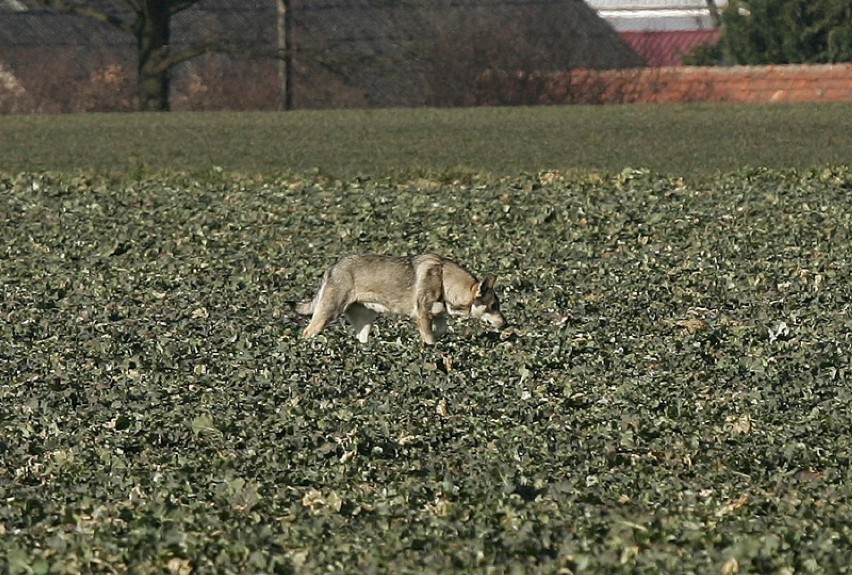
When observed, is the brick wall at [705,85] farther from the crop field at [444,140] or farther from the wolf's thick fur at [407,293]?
the wolf's thick fur at [407,293]

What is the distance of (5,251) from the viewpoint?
15.6m

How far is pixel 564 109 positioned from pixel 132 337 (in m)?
25.4

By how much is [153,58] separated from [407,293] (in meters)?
31.2

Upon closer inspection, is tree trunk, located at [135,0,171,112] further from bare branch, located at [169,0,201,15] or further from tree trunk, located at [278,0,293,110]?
tree trunk, located at [278,0,293,110]

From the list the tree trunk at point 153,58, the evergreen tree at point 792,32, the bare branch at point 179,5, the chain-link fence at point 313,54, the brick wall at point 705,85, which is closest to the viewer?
the brick wall at point 705,85

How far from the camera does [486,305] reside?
430 inches

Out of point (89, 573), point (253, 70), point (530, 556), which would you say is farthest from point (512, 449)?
point (253, 70)

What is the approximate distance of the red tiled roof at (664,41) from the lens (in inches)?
2505

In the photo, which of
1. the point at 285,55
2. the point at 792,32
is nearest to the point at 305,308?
the point at 285,55

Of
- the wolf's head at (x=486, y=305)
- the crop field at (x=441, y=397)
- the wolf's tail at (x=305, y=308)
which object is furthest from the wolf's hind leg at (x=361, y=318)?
the wolf's head at (x=486, y=305)

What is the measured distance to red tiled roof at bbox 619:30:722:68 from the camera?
63.6 m

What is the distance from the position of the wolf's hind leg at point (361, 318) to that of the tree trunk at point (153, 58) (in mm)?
30172

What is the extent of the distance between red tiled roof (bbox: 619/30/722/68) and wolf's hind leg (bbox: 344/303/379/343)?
52.0 m

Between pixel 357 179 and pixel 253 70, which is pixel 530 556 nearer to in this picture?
pixel 357 179
